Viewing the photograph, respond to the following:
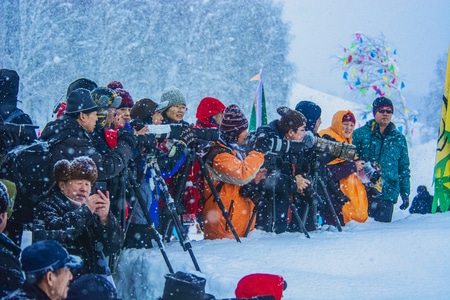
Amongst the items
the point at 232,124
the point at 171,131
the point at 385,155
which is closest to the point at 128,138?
the point at 171,131

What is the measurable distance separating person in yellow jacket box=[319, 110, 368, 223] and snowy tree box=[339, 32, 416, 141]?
636 inches

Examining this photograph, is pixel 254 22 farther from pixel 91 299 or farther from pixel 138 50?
pixel 91 299

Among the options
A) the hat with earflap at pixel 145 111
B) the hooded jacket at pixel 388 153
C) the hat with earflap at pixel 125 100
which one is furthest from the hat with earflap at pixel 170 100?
the hooded jacket at pixel 388 153

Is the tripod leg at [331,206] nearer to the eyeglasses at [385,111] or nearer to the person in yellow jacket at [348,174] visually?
the person in yellow jacket at [348,174]

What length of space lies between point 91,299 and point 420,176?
19.7 metres

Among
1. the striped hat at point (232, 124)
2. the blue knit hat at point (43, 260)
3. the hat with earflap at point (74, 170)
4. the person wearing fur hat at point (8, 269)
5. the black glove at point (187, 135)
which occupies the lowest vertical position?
the person wearing fur hat at point (8, 269)

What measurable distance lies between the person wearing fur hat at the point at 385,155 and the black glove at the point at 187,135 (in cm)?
266

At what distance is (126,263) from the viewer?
4.72 m

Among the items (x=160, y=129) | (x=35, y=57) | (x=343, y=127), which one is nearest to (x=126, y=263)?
(x=160, y=129)

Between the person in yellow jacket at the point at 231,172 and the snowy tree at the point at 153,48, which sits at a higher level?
the snowy tree at the point at 153,48

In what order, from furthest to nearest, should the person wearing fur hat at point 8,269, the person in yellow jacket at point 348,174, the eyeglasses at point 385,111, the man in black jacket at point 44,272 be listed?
the eyeglasses at point 385,111
the person in yellow jacket at point 348,174
the person wearing fur hat at point 8,269
the man in black jacket at point 44,272

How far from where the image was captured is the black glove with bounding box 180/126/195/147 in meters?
4.75

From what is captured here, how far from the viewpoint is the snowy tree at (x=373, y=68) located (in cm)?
2178

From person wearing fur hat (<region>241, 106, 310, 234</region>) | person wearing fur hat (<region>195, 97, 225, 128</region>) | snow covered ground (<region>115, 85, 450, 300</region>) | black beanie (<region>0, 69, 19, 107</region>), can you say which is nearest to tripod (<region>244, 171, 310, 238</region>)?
person wearing fur hat (<region>241, 106, 310, 234</region>)
